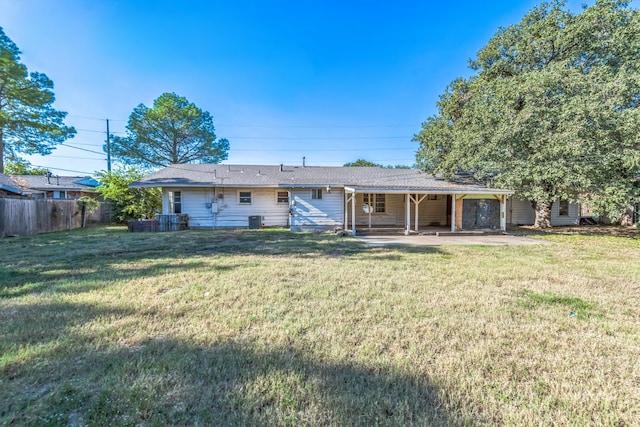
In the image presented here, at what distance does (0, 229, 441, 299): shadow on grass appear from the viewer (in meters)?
4.65

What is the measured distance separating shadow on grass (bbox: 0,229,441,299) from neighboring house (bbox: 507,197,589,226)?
12.4 meters

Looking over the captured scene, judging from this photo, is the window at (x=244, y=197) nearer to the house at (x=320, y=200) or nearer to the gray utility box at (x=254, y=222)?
the house at (x=320, y=200)

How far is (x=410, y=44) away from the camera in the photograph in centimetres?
1545

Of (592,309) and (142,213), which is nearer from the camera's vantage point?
(592,309)

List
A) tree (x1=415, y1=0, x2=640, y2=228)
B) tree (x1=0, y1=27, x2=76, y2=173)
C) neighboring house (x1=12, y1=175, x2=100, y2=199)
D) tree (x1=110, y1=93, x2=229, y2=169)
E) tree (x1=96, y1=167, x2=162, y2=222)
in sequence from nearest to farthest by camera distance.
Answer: tree (x1=415, y1=0, x2=640, y2=228) < tree (x1=96, y1=167, x2=162, y2=222) < tree (x1=0, y1=27, x2=76, y2=173) < neighboring house (x1=12, y1=175, x2=100, y2=199) < tree (x1=110, y1=93, x2=229, y2=169)

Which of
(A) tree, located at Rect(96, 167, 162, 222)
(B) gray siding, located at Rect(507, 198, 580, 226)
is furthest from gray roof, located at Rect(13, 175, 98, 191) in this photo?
(B) gray siding, located at Rect(507, 198, 580, 226)

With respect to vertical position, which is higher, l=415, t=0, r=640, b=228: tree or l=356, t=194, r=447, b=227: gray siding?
l=415, t=0, r=640, b=228: tree

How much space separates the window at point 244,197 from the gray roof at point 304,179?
2.25 ft

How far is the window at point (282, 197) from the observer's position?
1500cm

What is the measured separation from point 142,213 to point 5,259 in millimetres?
10491

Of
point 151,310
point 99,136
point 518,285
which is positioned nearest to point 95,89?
point 99,136

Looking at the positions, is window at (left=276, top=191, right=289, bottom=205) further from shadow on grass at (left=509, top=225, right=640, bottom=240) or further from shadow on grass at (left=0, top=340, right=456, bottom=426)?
shadow on grass at (left=0, top=340, right=456, bottom=426)

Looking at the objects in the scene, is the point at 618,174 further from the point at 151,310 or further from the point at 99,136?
the point at 99,136

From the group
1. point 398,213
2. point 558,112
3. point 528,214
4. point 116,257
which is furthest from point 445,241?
point 528,214
